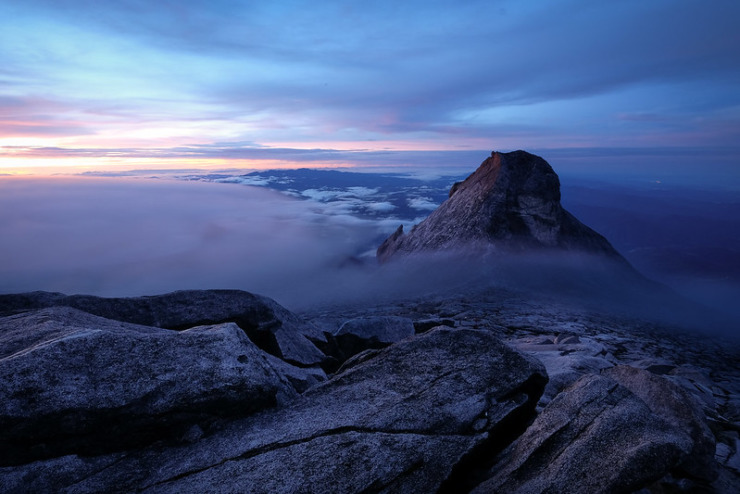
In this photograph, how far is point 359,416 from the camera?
18.3 ft

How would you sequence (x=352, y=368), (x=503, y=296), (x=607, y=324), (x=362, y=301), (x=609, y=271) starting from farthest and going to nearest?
1. (x=609, y=271)
2. (x=362, y=301)
3. (x=503, y=296)
4. (x=607, y=324)
5. (x=352, y=368)

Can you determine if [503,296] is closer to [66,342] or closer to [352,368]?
[352,368]

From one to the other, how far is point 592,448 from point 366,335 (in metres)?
8.37

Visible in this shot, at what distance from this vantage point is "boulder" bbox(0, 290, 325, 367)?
10.3m

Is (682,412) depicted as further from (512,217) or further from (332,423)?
(512,217)

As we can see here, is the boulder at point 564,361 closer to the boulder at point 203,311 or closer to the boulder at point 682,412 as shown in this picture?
the boulder at point 682,412

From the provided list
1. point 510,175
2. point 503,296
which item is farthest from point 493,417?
point 510,175

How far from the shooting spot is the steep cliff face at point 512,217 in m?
30.3

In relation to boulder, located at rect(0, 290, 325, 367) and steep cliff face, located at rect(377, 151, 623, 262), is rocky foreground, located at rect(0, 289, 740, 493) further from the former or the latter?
steep cliff face, located at rect(377, 151, 623, 262)

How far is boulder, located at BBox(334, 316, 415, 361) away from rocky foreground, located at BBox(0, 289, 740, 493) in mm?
5143

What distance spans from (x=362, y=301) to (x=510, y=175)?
16.3 m

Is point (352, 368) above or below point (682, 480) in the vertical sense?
above

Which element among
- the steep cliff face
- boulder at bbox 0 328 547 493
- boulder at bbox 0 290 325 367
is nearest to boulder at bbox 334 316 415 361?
boulder at bbox 0 290 325 367

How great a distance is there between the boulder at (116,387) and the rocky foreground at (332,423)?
0.06 ft
